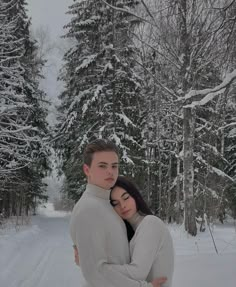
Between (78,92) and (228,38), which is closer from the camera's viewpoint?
(228,38)

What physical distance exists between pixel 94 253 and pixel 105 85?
55.6 ft

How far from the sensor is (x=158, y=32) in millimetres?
12250

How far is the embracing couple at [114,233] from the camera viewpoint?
2.05m

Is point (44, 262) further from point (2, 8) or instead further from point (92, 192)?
point (2, 8)

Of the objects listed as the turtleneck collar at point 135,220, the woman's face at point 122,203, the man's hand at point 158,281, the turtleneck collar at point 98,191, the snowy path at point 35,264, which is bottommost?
the snowy path at point 35,264

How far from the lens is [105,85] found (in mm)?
18703

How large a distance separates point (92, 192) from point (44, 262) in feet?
25.1

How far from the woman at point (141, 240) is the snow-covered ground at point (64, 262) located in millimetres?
3203

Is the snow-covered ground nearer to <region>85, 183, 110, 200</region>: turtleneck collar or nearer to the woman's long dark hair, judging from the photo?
the woman's long dark hair

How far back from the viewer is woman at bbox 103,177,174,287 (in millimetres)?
2139

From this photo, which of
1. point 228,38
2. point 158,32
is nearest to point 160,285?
point 228,38

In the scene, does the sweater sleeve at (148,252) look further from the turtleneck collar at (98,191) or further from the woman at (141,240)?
the turtleneck collar at (98,191)

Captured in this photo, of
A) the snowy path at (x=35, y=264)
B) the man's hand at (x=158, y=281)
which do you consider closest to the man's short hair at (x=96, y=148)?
the man's hand at (x=158, y=281)

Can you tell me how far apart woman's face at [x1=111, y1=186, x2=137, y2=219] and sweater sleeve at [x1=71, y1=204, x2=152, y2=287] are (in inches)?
11.8
